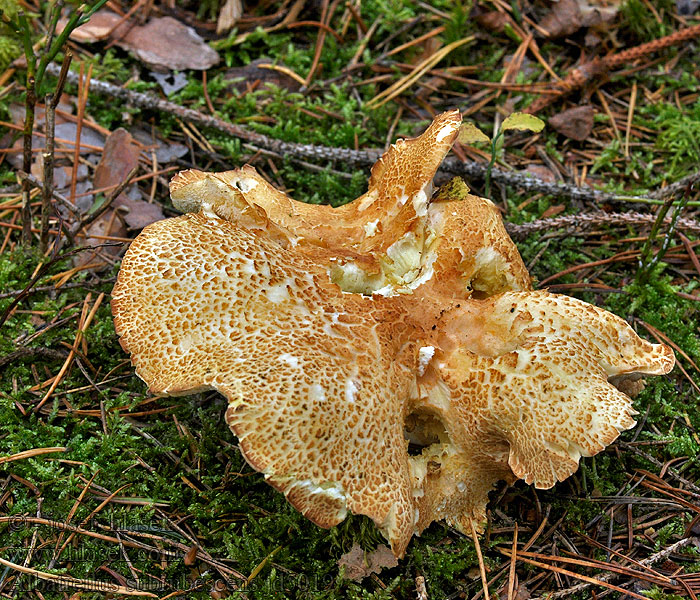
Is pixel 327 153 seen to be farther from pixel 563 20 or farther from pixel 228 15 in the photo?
pixel 563 20

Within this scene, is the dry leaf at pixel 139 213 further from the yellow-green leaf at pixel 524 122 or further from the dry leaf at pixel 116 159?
the yellow-green leaf at pixel 524 122

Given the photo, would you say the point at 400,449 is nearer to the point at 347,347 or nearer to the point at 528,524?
the point at 347,347

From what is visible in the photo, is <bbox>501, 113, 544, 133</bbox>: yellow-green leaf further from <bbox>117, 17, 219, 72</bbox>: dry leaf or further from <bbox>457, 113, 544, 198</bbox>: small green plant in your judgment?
<bbox>117, 17, 219, 72</bbox>: dry leaf

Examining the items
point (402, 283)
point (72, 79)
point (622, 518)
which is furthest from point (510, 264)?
point (72, 79)

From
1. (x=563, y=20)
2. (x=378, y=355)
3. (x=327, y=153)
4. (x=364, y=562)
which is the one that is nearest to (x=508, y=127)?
(x=327, y=153)

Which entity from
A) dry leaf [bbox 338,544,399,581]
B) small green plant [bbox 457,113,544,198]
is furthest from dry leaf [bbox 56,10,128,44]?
dry leaf [bbox 338,544,399,581]

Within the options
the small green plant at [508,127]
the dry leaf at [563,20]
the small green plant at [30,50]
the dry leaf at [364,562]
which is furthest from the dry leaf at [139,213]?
the dry leaf at [563,20]
